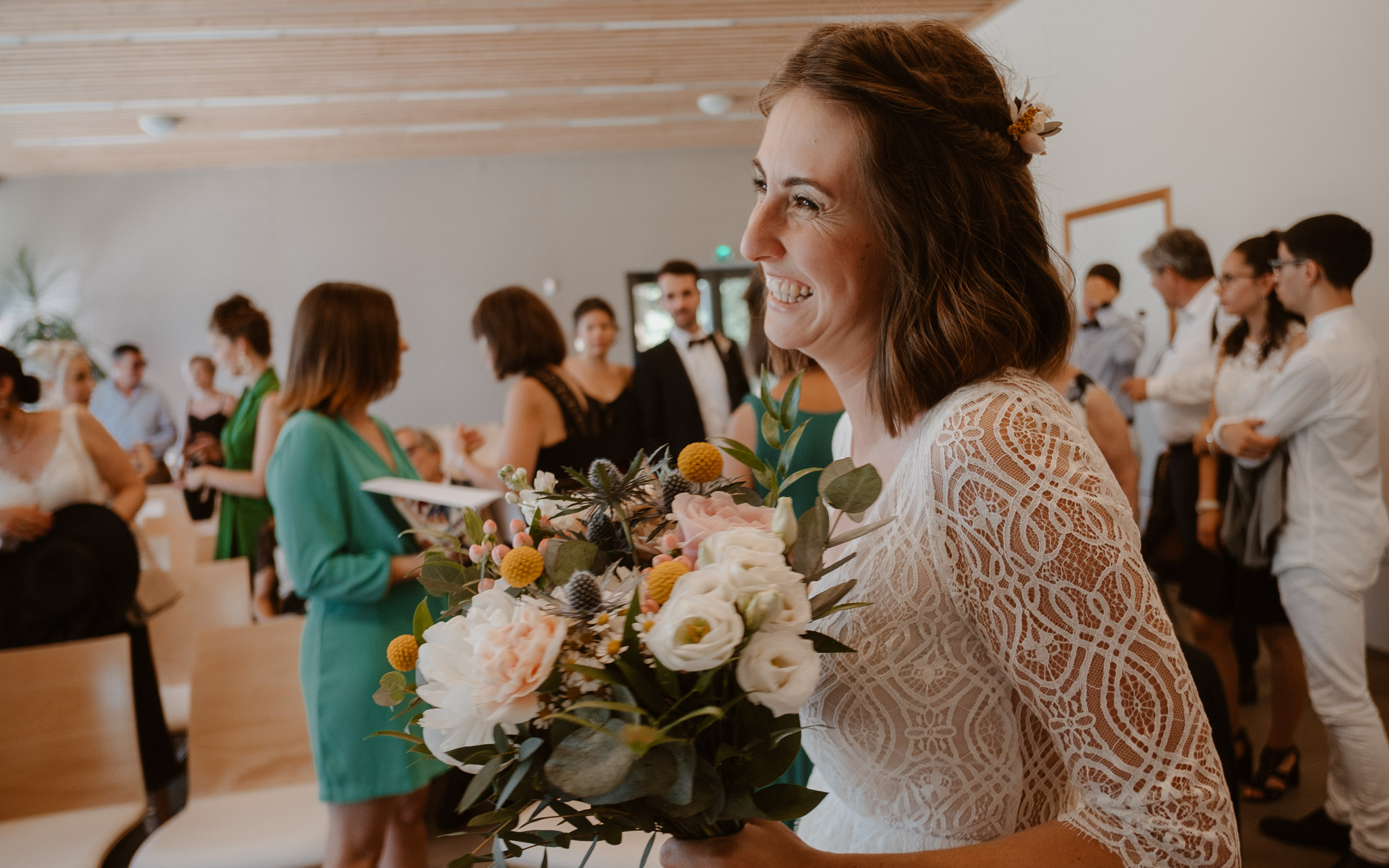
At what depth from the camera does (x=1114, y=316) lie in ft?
17.0

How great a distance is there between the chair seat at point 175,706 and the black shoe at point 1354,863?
3958mm

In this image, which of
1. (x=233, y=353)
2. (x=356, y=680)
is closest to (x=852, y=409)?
(x=356, y=680)

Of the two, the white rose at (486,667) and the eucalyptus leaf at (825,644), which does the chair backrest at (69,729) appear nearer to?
the white rose at (486,667)

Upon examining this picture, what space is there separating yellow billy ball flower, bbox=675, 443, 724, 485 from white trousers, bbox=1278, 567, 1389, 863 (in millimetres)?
2827

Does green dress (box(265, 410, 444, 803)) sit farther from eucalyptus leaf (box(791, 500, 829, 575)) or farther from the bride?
eucalyptus leaf (box(791, 500, 829, 575))

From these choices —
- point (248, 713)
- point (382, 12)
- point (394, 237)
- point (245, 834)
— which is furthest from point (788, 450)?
point (394, 237)

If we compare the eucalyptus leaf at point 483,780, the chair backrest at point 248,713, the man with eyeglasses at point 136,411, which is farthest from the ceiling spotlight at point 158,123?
the eucalyptus leaf at point 483,780

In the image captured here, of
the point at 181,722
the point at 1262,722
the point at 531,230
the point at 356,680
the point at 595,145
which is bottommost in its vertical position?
the point at 1262,722

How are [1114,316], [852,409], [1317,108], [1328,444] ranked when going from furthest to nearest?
[1114,316] → [1317,108] → [1328,444] → [852,409]

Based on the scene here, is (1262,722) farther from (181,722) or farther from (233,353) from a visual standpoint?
(233,353)

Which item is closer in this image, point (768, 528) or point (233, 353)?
point (768, 528)

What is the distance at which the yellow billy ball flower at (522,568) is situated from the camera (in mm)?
821

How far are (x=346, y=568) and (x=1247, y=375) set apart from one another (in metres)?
3.22

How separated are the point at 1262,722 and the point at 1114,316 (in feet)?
7.81
